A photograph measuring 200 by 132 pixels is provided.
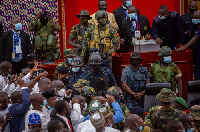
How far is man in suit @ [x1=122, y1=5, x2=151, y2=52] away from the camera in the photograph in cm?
1405

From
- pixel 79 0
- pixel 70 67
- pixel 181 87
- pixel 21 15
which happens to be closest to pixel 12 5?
pixel 21 15

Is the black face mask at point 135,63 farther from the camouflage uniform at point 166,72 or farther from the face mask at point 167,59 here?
the face mask at point 167,59

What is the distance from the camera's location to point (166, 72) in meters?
13.1

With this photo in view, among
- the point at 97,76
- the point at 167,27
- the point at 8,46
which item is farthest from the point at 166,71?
the point at 8,46

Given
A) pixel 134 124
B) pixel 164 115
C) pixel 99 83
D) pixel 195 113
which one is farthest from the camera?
pixel 99 83

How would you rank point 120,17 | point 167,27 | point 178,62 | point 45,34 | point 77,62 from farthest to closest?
1. point 45,34
2. point 120,17
3. point 167,27
4. point 178,62
5. point 77,62

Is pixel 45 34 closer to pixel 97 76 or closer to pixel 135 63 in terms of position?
pixel 135 63

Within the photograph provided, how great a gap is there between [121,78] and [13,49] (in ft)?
10.9

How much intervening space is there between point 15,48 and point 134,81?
3622 mm

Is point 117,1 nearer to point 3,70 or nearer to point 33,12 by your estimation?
point 33,12

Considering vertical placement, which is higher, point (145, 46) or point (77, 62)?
point (145, 46)

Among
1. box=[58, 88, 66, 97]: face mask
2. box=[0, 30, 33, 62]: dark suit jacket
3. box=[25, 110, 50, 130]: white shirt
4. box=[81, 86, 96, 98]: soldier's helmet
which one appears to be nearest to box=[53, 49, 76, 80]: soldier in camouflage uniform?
box=[0, 30, 33, 62]: dark suit jacket

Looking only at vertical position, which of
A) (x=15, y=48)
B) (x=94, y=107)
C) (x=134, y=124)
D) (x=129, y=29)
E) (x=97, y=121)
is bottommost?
(x=134, y=124)

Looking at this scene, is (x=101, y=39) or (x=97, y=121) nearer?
(x=97, y=121)
